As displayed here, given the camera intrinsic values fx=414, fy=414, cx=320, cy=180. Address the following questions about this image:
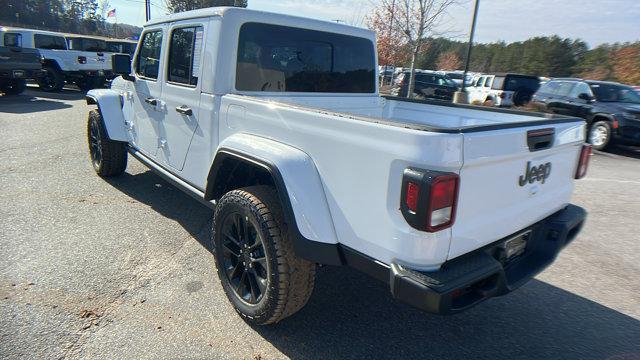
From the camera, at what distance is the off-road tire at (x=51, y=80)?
1554 centimetres

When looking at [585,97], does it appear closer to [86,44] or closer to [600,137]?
[600,137]

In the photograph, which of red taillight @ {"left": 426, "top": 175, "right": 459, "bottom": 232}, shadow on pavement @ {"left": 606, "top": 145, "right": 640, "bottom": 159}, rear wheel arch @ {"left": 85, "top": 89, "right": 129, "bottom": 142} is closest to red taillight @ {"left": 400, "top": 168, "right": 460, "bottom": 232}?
red taillight @ {"left": 426, "top": 175, "right": 459, "bottom": 232}

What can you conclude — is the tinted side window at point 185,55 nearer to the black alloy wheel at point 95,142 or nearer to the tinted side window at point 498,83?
the black alloy wheel at point 95,142

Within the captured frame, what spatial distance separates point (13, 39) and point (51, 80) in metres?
2.18

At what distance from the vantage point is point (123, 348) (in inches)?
98.0

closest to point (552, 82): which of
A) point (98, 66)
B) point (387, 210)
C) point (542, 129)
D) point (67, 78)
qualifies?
point (542, 129)

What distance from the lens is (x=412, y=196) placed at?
1840mm

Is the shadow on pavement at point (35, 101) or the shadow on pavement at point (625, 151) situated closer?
the shadow on pavement at point (625, 151)

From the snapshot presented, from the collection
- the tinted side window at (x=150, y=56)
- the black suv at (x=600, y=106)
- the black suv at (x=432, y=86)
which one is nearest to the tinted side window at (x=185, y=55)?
the tinted side window at (x=150, y=56)

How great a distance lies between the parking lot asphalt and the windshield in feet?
25.4

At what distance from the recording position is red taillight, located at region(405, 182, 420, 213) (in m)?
1.82

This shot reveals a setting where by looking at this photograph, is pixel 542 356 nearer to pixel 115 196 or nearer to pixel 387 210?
pixel 387 210

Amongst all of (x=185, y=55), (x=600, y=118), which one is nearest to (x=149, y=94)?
(x=185, y=55)

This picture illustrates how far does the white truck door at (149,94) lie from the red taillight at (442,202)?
293 cm
